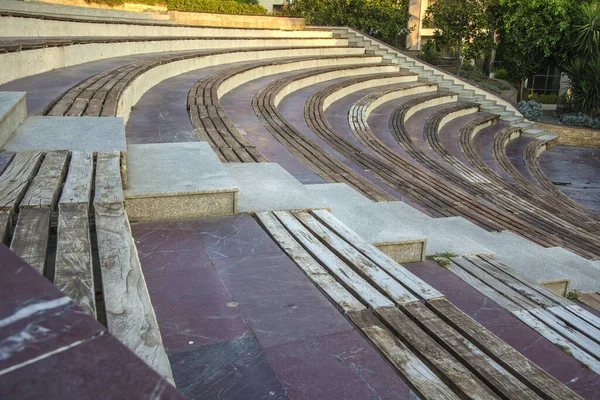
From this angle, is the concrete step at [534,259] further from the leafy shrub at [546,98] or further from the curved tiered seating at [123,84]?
the leafy shrub at [546,98]

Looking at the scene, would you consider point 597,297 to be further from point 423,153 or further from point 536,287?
point 423,153

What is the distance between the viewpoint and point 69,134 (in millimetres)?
4363

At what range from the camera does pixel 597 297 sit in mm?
4820

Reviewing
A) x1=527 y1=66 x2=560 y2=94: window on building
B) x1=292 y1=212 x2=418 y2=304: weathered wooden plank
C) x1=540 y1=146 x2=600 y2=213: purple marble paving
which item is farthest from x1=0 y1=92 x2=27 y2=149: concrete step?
x1=527 y1=66 x2=560 y2=94: window on building

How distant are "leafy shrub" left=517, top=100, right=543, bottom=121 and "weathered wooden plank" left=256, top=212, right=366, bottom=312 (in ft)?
57.0

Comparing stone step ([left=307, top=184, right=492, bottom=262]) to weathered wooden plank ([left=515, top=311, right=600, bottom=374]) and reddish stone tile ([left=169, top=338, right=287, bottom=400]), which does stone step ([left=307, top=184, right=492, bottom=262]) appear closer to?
weathered wooden plank ([left=515, top=311, right=600, bottom=374])

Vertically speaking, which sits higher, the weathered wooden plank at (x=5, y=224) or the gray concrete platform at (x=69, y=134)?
the gray concrete platform at (x=69, y=134)

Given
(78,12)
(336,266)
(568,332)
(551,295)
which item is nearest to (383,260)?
(336,266)

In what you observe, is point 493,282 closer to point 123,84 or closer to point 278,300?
point 278,300

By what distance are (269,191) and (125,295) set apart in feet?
7.63

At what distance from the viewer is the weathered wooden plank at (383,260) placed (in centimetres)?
299

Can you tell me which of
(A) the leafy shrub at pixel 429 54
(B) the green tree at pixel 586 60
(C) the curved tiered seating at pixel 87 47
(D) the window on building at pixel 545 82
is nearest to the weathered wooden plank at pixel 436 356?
(C) the curved tiered seating at pixel 87 47

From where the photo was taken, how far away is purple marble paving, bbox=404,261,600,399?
2.78 meters

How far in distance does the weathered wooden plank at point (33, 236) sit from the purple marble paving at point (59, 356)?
126 cm
